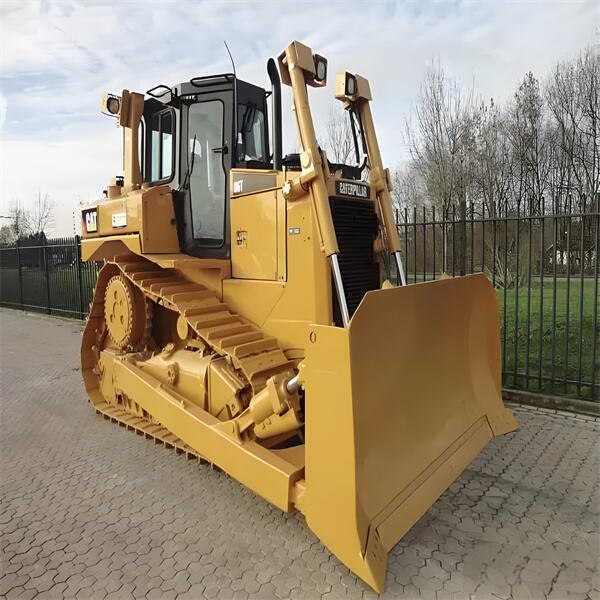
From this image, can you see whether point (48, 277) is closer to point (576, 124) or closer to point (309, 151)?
point (309, 151)

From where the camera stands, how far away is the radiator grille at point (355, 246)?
3.68m

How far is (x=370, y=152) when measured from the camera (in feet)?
13.9

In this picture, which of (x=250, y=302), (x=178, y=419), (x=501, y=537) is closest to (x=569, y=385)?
(x=501, y=537)

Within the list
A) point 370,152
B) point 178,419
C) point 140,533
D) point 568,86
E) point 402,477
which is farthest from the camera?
point 568,86

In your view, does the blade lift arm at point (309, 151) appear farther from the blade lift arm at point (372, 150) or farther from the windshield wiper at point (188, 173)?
the windshield wiper at point (188, 173)

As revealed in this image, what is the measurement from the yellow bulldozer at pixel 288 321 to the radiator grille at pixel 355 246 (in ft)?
0.05

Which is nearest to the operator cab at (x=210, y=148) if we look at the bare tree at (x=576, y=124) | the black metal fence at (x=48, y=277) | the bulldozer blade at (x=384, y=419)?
the bulldozer blade at (x=384, y=419)

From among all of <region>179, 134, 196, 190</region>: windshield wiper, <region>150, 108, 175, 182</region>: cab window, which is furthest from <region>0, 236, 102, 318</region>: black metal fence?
<region>179, 134, 196, 190</region>: windshield wiper

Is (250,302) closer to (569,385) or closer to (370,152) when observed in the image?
(370,152)

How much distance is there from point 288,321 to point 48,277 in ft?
41.6

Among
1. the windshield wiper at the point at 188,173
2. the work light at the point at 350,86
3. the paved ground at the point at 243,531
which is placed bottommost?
the paved ground at the point at 243,531

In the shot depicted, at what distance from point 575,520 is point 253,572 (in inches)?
84.8

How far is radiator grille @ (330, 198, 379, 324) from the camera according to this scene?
3678mm

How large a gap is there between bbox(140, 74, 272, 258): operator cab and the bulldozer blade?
6.20ft
